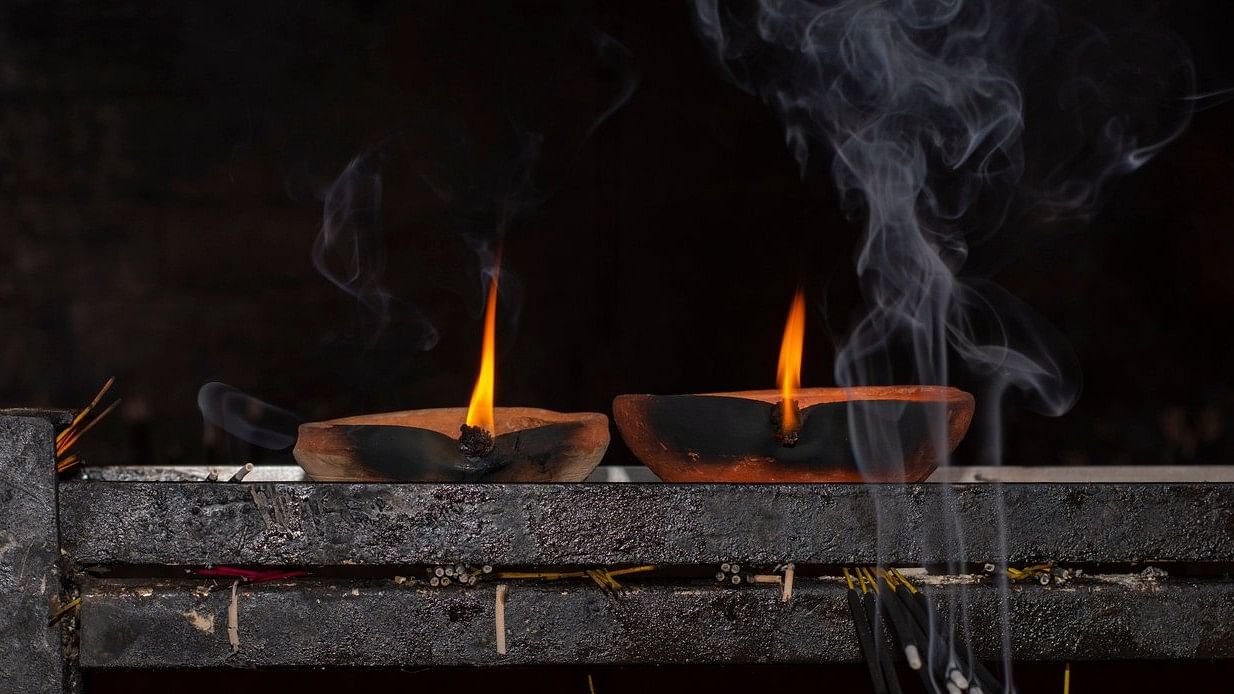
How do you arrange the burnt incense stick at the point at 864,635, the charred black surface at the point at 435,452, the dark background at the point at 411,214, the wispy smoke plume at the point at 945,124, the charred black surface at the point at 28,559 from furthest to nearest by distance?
the wispy smoke plume at the point at 945,124 → the dark background at the point at 411,214 → the charred black surface at the point at 435,452 → the charred black surface at the point at 28,559 → the burnt incense stick at the point at 864,635

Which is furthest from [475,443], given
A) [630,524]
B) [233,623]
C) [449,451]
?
[233,623]

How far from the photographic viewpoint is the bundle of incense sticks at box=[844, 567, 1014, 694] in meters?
1.55

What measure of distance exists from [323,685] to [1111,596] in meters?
2.48

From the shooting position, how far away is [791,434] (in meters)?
1.75

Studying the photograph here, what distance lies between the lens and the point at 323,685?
10.9 feet

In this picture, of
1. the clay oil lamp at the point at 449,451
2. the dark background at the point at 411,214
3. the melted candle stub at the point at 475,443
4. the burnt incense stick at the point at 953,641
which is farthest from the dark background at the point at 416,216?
the burnt incense stick at the point at 953,641

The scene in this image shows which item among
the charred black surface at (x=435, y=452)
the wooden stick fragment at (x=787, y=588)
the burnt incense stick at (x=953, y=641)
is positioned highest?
the charred black surface at (x=435, y=452)

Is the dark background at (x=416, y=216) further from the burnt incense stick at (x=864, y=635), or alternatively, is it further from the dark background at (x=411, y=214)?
the burnt incense stick at (x=864, y=635)

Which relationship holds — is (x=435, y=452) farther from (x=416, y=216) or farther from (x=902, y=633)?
(x=416, y=216)

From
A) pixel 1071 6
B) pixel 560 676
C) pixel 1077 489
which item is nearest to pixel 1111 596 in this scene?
pixel 1077 489

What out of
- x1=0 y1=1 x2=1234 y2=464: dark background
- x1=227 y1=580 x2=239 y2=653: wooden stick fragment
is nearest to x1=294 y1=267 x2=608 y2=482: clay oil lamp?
x1=227 y1=580 x2=239 y2=653: wooden stick fragment

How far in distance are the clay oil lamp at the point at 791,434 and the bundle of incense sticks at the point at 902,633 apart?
0.61ft

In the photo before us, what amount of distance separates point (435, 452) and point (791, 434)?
2.01 feet

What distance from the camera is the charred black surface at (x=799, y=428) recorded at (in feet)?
5.77
